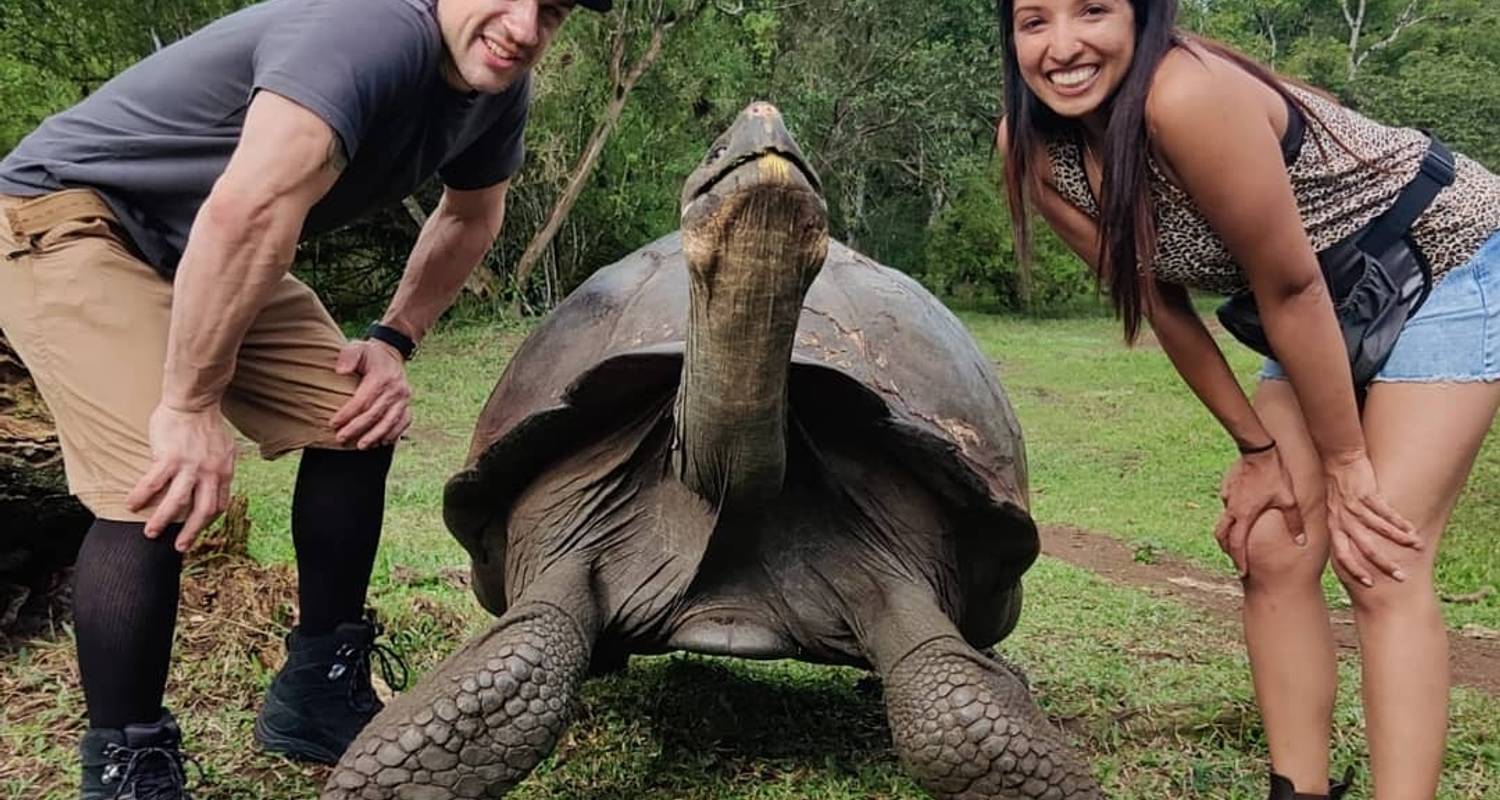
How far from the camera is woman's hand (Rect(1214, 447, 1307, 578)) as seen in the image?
2324mm

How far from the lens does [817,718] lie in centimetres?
291

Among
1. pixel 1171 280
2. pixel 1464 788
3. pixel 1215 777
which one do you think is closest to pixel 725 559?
pixel 1171 280

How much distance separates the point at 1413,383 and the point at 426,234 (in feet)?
6.71

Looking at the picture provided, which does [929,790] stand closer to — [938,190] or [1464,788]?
[1464,788]

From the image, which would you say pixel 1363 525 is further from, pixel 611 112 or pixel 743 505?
pixel 611 112

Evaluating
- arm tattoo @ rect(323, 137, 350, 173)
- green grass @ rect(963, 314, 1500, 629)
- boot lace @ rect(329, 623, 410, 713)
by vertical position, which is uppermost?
arm tattoo @ rect(323, 137, 350, 173)

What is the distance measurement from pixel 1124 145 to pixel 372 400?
1.52m

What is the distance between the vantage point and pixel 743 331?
1.79m

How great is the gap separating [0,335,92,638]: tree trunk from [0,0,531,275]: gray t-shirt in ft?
3.11

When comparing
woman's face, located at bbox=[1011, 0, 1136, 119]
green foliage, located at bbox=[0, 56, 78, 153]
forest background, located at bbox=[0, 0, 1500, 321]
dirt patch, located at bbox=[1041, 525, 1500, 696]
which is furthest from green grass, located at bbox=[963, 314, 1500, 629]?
green foliage, located at bbox=[0, 56, 78, 153]

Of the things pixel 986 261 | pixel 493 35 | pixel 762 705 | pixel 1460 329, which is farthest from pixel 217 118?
pixel 986 261

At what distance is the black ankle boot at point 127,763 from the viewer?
2.04 m

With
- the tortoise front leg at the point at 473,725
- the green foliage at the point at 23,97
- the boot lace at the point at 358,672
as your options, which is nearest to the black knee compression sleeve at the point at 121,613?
the tortoise front leg at the point at 473,725

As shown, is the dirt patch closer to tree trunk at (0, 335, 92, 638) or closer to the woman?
the woman
